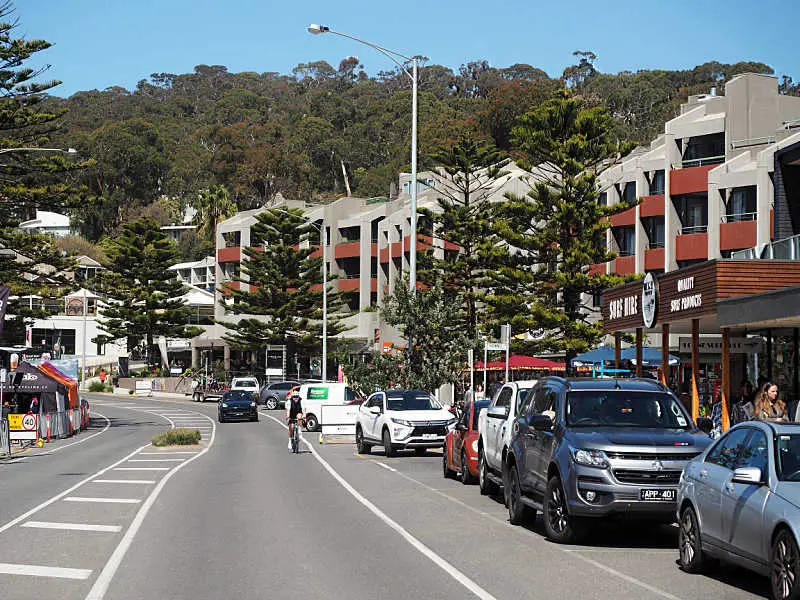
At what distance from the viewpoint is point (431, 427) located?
29484mm

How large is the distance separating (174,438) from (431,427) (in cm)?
1087

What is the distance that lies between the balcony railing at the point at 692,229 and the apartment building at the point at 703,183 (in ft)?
0.16

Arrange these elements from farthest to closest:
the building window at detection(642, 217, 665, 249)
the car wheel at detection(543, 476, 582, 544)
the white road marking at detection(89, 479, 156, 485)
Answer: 1. the building window at detection(642, 217, 665, 249)
2. the white road marking at detection(89, 479, 156, 485)
3. the car wheel at detection(543, 476, 582, 544)

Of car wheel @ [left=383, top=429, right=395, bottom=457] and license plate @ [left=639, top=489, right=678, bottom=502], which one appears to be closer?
license plate @ [left=639, top=489, right=678, bottom=502]

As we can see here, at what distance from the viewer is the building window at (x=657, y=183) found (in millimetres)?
56906

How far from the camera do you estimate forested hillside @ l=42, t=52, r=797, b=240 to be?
109 meters

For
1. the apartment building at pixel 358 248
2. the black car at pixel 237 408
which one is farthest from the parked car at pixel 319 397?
the apartment building at pixel 358 248

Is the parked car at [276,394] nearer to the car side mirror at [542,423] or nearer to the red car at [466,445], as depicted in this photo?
the red car at [466,445]

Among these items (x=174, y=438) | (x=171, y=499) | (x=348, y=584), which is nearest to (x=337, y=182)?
(x=174, y=438)

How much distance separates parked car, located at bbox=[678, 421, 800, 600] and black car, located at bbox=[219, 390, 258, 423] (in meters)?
42.8

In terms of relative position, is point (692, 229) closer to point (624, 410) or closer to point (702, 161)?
point (702, 161)

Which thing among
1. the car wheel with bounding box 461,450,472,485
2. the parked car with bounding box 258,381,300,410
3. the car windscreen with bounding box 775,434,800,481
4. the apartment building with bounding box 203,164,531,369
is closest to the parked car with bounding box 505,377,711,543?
the car windscreen with bounding box 775,434,800,481

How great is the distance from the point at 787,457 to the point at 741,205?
43.6 meters

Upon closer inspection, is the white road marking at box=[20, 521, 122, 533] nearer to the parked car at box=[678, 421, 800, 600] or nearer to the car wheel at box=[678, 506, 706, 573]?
the car wheel at box=[678, 506, 706, 573]
